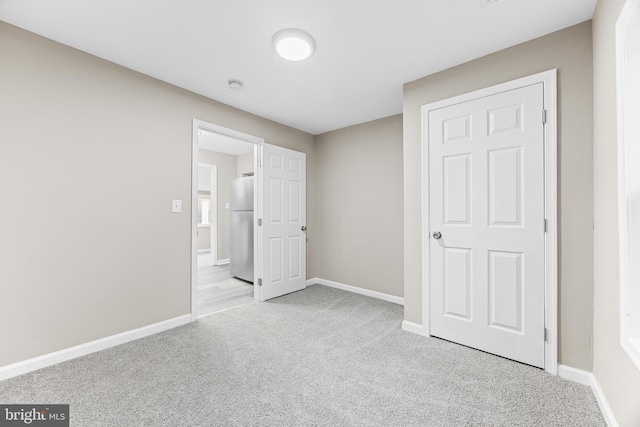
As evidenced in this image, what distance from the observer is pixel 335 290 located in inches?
157

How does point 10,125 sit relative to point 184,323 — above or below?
above

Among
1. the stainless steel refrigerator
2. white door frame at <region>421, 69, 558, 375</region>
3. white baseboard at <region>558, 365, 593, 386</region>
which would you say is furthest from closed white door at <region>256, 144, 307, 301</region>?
white baseboard at <region>558, 365, 593, 386</region>

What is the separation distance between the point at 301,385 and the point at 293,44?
2.35 m

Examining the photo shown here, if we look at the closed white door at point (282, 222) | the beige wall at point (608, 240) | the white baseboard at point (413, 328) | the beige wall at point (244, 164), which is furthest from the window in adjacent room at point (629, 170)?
the beige wall at point (244, 164)

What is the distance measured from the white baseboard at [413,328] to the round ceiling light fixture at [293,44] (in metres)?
2.48

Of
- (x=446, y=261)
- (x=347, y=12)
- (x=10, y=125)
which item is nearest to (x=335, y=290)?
(x=446, y=261)

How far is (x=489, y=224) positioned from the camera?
2.13m

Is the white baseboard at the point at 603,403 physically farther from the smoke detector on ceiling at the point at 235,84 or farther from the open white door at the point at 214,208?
the open white door at the point at 214,208

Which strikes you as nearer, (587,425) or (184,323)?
(587,425)

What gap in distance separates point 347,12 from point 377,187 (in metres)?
2.26

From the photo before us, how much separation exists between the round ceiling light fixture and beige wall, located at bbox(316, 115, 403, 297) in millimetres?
1783

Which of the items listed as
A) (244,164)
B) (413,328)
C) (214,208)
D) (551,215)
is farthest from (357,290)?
(244,164)

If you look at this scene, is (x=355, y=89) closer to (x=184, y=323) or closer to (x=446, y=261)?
(x=446, y=261)

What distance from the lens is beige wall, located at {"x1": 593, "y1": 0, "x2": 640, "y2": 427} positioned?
1.25 m
